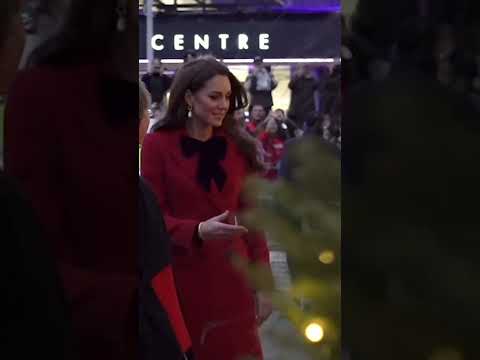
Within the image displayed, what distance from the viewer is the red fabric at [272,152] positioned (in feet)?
5.71

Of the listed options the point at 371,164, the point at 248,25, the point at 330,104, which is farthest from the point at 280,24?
the point at 371,164

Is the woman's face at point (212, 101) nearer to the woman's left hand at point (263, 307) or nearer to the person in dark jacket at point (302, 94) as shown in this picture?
the person in dark jacket at point (302, 94)

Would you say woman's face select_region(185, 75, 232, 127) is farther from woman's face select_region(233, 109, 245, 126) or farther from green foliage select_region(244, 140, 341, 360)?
green foliage select_region(244, 140, 341, 360)

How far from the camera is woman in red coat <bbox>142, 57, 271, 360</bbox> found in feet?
5.90

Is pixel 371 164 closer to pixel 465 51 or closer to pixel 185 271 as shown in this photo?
pixel 465 51

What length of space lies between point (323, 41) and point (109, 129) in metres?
0.48

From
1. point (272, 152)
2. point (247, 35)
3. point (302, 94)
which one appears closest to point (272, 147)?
point (272, 152)

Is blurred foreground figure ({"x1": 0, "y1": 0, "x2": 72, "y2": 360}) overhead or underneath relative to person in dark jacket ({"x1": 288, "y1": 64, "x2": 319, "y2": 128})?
underneath

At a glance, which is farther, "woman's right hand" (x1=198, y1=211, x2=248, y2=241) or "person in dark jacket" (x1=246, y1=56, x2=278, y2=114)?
"woman's right hand" (x1=198, y1=211, x2=248, y2=241)

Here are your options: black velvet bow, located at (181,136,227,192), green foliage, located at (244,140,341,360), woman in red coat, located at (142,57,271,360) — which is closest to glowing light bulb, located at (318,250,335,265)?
green foliage, located at (244,140,341,360)

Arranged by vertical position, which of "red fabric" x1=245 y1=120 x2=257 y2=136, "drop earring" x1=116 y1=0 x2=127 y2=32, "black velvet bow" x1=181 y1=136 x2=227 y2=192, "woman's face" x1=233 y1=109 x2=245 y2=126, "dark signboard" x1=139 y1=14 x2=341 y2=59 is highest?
"drop earring" x1=116 y1=0 x2=127 y2=32

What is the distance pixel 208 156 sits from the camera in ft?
5.97

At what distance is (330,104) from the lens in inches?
67.4

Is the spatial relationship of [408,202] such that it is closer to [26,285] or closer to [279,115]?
[279,115]
